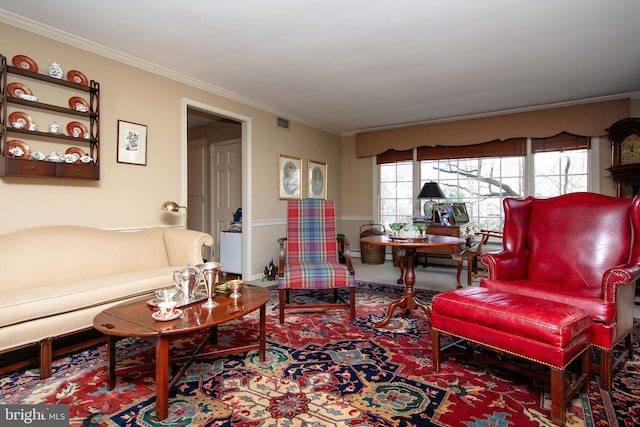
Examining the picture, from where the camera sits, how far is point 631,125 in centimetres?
398

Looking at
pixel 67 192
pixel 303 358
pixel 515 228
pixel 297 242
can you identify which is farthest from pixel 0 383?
pixel 515 228

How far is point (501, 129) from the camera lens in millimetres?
5227

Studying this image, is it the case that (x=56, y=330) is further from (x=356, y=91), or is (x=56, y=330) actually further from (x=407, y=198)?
(x=407, y=198)

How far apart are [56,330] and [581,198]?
12.3 ft

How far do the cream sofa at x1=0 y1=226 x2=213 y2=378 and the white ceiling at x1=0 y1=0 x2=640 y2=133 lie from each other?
5.63 ft

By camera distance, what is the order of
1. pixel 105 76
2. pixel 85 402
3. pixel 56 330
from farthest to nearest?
pixel 105 76
pixel 56 330
pixel 85 402

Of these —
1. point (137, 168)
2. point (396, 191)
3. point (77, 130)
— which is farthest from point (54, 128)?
point (396, 191)

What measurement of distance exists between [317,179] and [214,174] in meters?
1.78

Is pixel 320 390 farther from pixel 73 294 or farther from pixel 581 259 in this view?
pixel 581 259

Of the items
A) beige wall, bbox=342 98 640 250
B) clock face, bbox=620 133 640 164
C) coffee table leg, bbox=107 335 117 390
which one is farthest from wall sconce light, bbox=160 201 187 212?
clock face, bbox=620 133 640 164

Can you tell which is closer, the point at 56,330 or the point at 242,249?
the point at 56,330

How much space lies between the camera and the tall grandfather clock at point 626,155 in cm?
397

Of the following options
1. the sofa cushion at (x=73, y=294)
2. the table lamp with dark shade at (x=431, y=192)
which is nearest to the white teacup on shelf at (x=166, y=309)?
the sofa cushion at (x=73, y=294)

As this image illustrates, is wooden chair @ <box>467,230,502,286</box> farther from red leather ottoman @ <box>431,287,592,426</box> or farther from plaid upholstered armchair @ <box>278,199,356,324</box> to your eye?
red leather ottoman @ <box>431,287,592,426</box>
